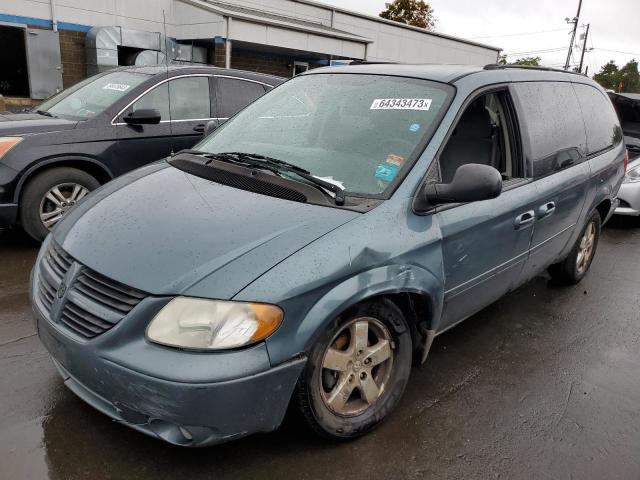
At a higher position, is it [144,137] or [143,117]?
[143,117]

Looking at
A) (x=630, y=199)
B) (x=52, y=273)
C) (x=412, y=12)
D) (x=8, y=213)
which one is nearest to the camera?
(x=52, y=273)

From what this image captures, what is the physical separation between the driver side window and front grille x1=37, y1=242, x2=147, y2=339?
199 cm

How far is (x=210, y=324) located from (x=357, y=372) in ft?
2.71

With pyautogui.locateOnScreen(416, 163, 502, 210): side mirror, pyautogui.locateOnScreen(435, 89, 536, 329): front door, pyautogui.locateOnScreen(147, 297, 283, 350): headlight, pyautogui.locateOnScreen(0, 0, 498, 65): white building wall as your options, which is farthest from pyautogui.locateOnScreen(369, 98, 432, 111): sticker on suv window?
pyautogui.locateOnScreen(0, 0, 498, 65): white building wall

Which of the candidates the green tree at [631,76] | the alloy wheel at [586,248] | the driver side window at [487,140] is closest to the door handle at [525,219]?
the driver side window at [487,140]

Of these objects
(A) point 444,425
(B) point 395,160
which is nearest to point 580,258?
(A) point 444,425

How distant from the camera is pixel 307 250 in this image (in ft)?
7.18

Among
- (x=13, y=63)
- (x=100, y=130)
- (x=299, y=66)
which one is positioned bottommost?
(x=100, y=130)

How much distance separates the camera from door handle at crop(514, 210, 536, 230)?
3.25m

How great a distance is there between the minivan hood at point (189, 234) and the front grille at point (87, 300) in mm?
42

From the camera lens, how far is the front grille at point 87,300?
82.3 inches

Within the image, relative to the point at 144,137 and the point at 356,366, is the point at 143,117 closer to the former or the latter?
the point at 144,137

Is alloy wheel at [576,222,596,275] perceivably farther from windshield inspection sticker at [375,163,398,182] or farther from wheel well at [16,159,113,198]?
wheel well at [16,159,113,198]

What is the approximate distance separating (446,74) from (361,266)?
1.45m
